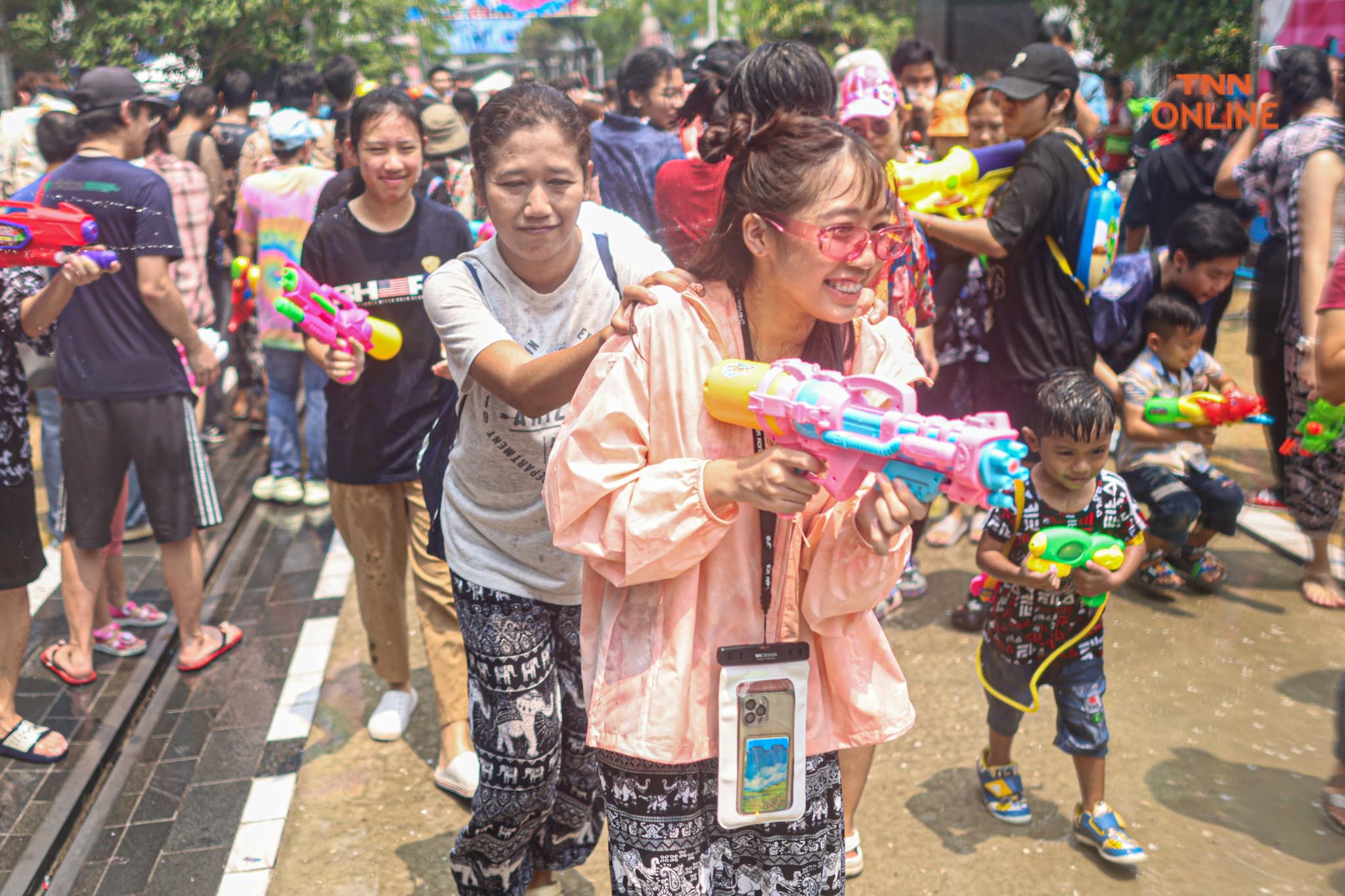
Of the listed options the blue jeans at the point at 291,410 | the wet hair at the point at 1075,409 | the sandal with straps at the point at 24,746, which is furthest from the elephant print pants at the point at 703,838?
the blue jeans at the point at 291,410

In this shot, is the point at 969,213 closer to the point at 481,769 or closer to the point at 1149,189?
the point at 481,769

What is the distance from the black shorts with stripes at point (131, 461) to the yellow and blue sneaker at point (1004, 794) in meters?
3.30

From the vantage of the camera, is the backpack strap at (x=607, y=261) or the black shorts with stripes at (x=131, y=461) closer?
the backpack strap at (x=607, y=261)

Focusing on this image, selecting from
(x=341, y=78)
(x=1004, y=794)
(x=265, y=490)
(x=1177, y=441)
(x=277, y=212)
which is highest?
(x=341, y=78)

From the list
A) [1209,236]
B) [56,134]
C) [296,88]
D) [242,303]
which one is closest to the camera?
[1209,236]

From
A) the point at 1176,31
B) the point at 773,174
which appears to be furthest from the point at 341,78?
the point at 1176,31

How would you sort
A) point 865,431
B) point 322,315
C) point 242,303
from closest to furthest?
1. point 865,431
2. point 322,315
3. point 242,303

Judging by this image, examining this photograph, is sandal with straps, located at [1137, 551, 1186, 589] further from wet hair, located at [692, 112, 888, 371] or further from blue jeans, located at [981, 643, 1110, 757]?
wet hair, located at [692, 112, 888, 371]

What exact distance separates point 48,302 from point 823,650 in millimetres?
3140

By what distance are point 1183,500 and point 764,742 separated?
3.50 metres

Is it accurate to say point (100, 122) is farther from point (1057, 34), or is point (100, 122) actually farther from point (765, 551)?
point (1057, 34)

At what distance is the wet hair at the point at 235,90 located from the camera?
8.62 meters

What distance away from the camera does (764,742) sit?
208 centimetres

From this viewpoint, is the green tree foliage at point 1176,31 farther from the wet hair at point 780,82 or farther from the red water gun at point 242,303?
the wet hair at point 780,82
